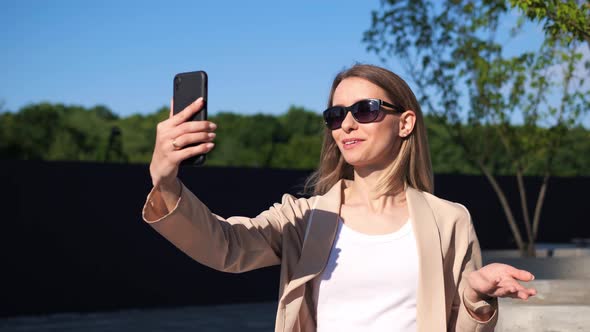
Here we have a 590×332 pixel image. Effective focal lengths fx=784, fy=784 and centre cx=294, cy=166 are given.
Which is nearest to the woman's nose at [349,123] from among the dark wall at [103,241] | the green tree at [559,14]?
the green tree at [559,14]

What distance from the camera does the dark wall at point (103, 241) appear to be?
30.6 feet

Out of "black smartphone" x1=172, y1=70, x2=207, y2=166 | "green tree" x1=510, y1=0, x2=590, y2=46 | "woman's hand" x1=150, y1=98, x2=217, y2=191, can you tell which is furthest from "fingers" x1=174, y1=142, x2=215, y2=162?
"green tree" x1=510, y1=0, x2=590, y2=46

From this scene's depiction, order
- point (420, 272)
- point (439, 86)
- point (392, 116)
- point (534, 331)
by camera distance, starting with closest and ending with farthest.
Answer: point (420, 272) < point (392, 116) < point (534, 331) < point (439, 86)

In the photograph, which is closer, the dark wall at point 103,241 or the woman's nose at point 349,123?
the woman's nose at point 349,123

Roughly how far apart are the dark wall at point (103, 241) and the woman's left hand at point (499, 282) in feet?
24.3

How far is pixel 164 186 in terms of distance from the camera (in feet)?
6.56

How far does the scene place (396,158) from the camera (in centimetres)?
271

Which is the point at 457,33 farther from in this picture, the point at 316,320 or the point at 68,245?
the point at 316,320

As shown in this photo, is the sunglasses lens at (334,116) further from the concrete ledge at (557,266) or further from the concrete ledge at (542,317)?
the concrete ledge at (557,266)

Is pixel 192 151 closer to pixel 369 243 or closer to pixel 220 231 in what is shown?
pixel 220 231

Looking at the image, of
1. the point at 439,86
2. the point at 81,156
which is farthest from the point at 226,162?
the point at 439,86

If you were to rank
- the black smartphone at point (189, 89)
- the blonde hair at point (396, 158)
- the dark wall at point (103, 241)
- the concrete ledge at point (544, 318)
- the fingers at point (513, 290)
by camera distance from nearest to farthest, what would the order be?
1. the black smartphone at point (189, 89)
2. the fingers at point (513, 290)
3. the blonde hair at point (396, 158)
4. the concrete ledge at point (544, 318)
5. the dark wall at point (103, 241)

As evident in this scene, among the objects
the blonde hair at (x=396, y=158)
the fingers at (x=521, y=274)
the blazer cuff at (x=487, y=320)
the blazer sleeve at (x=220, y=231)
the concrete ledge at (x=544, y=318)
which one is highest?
the blonde hair at (x=396, y=158)

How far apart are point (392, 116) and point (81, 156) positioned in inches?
2299
